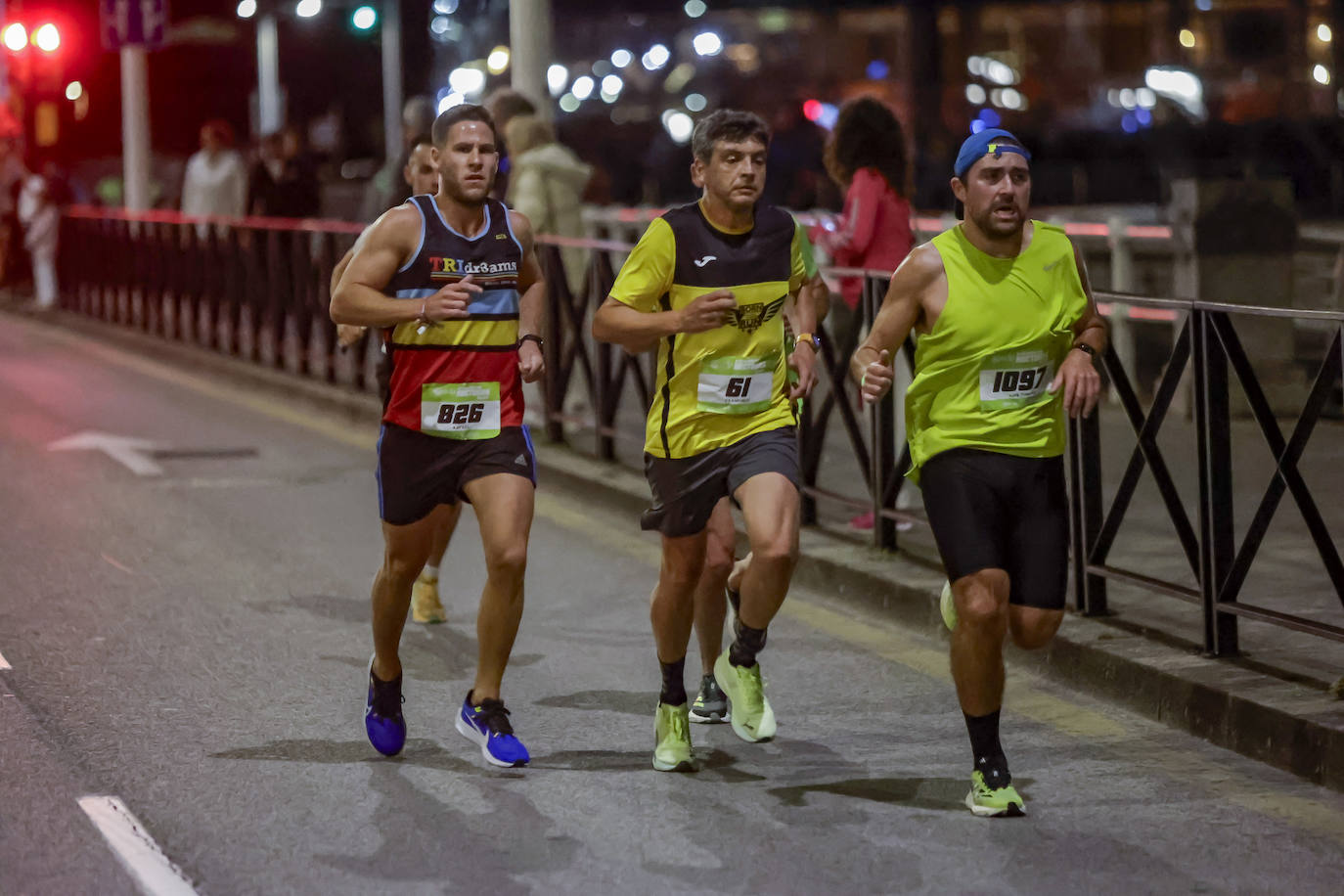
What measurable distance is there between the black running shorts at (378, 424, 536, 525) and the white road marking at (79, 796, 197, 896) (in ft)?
3.57

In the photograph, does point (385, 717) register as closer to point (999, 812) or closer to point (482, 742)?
point (482, 742)

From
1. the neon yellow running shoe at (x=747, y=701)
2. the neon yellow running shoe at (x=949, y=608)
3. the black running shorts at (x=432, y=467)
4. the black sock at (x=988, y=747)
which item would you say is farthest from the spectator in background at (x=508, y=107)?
the black sock at (x=988, y=747)

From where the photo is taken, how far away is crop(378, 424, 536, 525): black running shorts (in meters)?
5.96

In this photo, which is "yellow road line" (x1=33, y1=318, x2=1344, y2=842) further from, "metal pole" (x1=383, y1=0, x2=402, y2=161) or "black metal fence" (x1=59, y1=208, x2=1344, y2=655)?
"metal pole" (x1=383, y1=0, x2=402, y2=161)

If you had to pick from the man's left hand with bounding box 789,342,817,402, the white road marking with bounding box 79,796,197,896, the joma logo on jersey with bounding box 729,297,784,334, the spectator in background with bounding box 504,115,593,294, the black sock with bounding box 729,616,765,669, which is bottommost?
the white road marking with bounding box 79,796,197,896

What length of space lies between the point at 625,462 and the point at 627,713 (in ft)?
16.9

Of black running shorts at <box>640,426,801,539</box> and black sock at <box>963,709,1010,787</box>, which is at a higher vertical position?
black running shorts at <box>640,426,801,539</box>

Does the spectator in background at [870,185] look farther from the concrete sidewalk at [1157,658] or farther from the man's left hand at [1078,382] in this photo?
the man's left hand at [1078,382]

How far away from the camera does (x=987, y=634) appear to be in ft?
17.5

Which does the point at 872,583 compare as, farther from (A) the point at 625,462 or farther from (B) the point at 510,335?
(A) the point at 625,462

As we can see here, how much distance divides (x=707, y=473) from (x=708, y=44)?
177 feet

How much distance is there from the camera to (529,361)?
19.6 feet

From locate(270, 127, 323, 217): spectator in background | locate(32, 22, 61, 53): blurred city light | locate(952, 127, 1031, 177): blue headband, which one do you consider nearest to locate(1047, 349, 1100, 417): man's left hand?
locate(952, 127, 1031, 177): blue headband

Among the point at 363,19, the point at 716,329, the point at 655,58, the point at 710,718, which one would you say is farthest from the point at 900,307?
the point at 655,58
